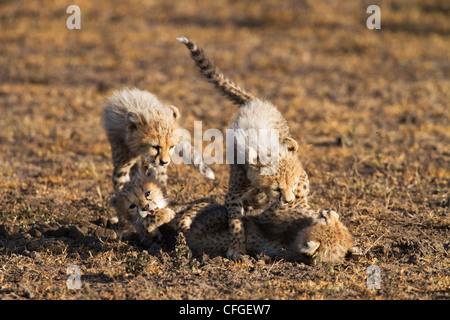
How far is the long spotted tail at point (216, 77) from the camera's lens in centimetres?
657

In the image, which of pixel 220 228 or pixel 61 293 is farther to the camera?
pixel 220 228

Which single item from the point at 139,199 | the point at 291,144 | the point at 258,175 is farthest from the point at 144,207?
the point at 291,144

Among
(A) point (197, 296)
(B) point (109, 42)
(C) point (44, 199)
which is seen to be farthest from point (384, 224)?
(B) point (109, 42)

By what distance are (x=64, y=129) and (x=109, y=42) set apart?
5.18 meters

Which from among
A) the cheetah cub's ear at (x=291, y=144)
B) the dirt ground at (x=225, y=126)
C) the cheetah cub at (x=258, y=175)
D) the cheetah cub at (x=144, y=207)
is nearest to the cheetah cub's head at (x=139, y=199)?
the cheetah cub at (x=144, y=207)

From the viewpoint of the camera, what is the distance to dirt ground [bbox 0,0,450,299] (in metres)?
5.02

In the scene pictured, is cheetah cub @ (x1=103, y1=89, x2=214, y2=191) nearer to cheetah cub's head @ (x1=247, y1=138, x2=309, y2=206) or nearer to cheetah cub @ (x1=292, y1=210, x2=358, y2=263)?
cheetah cub's head @ (x1=247, y1=138, x2=309, y2=206)

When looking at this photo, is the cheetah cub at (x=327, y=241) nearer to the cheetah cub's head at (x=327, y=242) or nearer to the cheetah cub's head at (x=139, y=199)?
the cheetah cub's head at (x=327, y=242)

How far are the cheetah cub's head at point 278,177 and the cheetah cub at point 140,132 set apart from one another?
105 cm

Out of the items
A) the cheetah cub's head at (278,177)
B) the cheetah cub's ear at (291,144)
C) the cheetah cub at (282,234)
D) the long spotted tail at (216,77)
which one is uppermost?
the long spotted tail at (216,77)

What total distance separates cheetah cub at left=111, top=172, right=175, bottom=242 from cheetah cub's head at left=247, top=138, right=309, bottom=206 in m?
0.87

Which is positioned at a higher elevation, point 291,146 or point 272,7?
→ point 272,7

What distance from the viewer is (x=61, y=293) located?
455 cm

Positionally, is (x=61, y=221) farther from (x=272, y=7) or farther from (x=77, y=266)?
(x=272, y=7)
